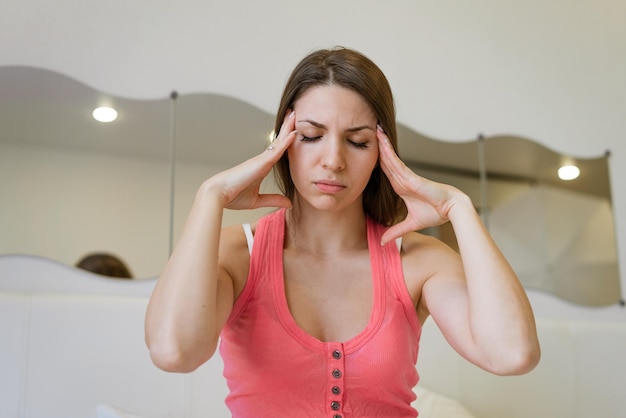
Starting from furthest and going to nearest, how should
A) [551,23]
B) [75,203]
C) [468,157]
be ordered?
[551,23]
[468,157]
[75,203]

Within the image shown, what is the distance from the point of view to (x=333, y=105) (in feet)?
3.50

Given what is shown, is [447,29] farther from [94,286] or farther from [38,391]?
[38,391]

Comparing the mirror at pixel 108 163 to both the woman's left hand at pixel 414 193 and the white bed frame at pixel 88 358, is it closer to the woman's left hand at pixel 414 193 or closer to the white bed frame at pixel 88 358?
the white bed frame at pixel 88 358

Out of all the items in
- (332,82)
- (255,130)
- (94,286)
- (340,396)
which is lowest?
(340,396)

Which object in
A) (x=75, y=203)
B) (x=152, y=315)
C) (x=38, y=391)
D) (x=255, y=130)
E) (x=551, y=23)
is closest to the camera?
(x=152, y=315)

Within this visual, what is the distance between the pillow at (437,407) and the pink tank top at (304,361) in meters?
0.52

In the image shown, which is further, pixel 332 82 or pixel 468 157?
pixel 468 157

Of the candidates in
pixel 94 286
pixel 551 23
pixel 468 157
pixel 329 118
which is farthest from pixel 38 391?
pixel 551 23

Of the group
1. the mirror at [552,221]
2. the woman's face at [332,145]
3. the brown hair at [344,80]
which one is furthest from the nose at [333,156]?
the mirror at [552,221]

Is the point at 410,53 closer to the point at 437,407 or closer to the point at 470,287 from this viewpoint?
the point at 437,407

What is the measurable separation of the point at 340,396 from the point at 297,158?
15.9 inches

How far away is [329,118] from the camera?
1.06 metres

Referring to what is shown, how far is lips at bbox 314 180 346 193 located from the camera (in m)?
1.06

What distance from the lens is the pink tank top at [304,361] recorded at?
1.07 m
